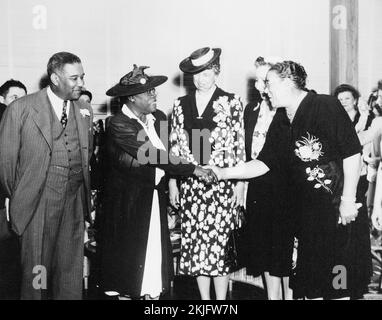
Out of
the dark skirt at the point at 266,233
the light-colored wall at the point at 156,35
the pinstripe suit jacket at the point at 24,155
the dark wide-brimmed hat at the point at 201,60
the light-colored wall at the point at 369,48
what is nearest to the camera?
the pinstripe suit jacket at the point at 24,155

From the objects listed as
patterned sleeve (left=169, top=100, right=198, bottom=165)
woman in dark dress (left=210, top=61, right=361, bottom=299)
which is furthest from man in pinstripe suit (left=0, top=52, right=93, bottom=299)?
woman in dark dress (left=210, top=61, right=361, bottom=299)

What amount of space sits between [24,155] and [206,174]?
1164 mm

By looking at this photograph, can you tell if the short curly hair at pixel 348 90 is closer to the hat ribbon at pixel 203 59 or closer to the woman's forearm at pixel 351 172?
the hat ribbon at pixel 203 59

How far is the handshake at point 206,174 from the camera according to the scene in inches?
127

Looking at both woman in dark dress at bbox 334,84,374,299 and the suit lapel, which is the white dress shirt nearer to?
the suit lapel

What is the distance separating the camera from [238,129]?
3381 millimetres

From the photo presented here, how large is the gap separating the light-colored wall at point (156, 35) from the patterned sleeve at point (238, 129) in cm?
157

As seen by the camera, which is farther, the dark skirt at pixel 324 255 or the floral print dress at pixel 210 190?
the floral print dress at pixel 210 190

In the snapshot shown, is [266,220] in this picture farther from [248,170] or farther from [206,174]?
[206,174]

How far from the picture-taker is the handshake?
3219 mm

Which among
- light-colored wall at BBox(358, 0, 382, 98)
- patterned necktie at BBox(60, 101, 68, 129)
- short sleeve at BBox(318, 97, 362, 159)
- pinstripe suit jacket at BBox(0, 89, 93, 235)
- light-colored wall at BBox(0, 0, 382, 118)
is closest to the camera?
short sleeve at BBox(318, 97, 362, 159)

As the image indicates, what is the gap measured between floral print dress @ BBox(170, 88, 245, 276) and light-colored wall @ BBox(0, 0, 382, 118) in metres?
1.54

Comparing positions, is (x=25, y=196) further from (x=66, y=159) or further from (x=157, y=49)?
(x=157, y=49)

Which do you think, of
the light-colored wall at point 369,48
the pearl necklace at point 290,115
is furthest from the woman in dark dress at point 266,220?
the light-colored wall at point 369,48
